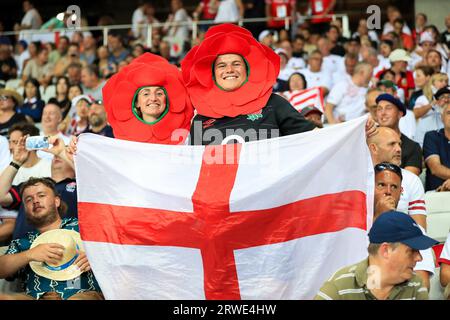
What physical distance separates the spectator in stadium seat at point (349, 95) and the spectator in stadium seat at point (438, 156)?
2.94m

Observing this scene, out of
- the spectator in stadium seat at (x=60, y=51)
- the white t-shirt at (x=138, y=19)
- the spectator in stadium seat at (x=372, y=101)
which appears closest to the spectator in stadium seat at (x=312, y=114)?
the spectator in stadium seat at (x=372, y=101)

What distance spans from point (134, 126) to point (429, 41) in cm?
707

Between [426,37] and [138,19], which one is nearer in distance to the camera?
[426,37]

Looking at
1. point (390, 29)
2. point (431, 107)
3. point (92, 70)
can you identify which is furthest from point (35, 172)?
point (390, 29)

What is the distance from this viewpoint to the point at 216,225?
15.9 ft

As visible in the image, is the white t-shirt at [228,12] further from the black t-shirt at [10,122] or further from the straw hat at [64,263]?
the straw hat at [64,263]

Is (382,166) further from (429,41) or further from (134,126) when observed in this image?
(429,41)

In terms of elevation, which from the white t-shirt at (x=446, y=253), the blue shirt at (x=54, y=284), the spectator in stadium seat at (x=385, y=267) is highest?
the spectator in stadium seat at (x=385, y=267)

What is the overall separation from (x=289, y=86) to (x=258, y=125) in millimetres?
5069

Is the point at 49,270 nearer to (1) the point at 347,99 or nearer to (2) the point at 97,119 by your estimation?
(2) the point at 97,119

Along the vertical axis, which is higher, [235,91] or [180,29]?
[180,29]

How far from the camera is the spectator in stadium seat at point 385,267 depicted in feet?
14.0

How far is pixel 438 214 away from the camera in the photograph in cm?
644

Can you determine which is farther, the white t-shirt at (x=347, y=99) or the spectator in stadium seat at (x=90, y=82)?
the spectator in stadium seat at (x=90, y=82)
